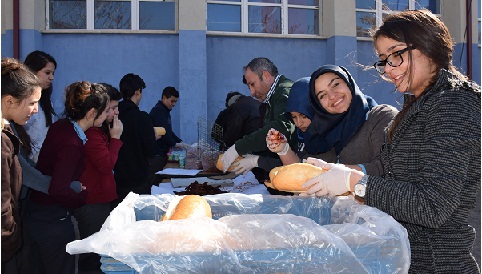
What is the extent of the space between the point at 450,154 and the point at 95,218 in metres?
2.46

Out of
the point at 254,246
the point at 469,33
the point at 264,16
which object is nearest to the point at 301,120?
the point at 254,246

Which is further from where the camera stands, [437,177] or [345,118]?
[345,118]

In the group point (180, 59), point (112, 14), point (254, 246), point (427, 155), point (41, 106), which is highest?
point (112, 14)

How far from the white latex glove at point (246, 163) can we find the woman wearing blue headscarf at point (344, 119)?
1.07m

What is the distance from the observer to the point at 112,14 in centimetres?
867

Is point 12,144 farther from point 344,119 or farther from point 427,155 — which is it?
point 427,155

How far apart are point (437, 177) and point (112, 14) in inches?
331

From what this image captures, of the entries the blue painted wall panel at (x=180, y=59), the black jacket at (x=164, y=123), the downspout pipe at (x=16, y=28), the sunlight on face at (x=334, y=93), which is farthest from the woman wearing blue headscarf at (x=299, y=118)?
the downspout pipe at (x=16, y=28)

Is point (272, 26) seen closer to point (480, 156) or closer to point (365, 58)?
point (365, 58)

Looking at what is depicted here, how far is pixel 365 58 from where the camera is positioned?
959 centimetres

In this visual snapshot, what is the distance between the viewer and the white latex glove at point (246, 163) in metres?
3.40

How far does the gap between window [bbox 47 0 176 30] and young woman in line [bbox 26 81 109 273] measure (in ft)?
20.6

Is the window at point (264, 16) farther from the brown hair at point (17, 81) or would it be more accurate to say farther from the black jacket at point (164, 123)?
the brown hair at point (17, 81)

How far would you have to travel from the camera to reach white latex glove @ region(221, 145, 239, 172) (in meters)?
3.47
